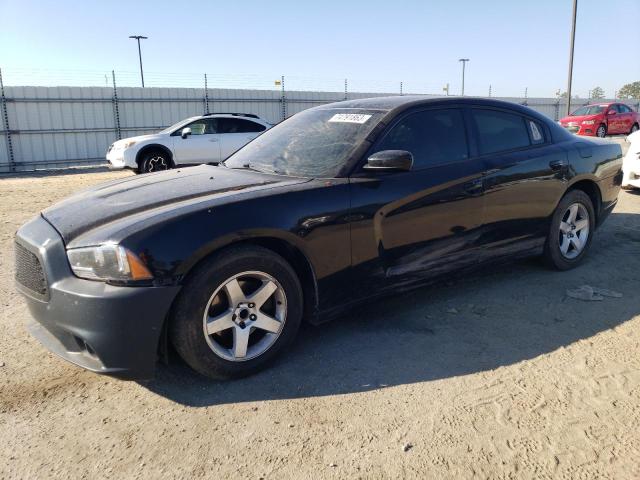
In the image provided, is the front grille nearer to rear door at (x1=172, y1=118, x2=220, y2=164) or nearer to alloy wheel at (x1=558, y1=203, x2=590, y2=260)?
alloy wheel at (x1=558, y1=203, x2=590, y2=260)

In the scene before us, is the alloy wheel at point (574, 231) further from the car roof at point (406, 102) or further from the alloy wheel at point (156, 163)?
the alloy wheel at point (156, 163)

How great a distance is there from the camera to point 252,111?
2120 cm

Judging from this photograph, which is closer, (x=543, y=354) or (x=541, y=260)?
(x=543, y=354)

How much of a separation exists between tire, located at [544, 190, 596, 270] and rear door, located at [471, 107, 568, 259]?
5.2 inches

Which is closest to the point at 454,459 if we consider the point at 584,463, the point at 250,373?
the point at 584,463

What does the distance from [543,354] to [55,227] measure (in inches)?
119

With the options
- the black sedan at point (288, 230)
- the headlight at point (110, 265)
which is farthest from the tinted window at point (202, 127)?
the headlight at point (110, 265)

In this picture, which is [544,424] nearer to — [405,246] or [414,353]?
[414,353]

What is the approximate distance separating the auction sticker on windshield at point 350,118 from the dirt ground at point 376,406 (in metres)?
1.44

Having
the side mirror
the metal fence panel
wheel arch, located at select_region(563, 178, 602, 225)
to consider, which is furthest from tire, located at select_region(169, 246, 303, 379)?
the metal fence panel

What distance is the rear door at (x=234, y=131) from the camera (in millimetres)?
13250

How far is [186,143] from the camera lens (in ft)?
42.1

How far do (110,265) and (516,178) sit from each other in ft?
10.4

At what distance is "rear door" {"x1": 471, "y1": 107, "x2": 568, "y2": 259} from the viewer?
4.11 m
